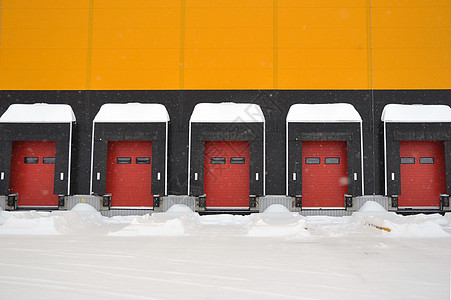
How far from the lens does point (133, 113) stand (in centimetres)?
1625

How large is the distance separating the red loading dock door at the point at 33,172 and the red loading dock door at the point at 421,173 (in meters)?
16.4

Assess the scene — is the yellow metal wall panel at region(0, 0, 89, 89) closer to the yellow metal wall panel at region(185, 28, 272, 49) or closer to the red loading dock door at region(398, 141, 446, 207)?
the yellow metal wall panel at region(185, 28, 272, 49)

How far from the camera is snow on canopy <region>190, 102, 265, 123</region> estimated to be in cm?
1595

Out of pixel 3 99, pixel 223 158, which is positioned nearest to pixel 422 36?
pixel 223 158

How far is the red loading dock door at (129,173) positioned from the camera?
54.5ft

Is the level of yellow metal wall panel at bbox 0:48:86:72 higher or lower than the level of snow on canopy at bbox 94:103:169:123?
higher

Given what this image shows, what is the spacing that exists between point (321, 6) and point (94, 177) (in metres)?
13.6

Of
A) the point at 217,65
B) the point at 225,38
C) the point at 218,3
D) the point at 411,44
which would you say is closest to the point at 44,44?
the point at 217,65

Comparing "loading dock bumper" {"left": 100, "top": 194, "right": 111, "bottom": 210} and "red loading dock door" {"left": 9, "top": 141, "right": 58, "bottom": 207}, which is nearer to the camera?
"loading dock bumper" {"left": 100, "top": 194, "right": 111, "bottom": 210}

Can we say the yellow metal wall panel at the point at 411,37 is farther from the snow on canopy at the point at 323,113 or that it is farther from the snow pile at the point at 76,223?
the snow pile at the point at 76,223

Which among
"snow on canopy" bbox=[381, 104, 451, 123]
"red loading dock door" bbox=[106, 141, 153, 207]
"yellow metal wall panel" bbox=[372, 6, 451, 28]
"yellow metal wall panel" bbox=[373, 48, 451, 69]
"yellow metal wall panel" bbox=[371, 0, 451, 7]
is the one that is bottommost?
"red loading dock door" bbox=[106, 141, 153, 207]

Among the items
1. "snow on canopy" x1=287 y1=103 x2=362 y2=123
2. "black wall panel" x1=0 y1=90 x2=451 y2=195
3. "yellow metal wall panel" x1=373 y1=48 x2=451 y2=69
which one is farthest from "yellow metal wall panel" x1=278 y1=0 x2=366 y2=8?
"snow on canopy" x1=287 y1=103 x2=362 y2=123

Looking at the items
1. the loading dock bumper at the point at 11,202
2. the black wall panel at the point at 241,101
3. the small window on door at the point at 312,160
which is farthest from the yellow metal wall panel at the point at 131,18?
the small window on door at the point at 312,160

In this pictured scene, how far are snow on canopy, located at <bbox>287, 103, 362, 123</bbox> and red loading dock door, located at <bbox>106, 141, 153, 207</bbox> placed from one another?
704 cm
